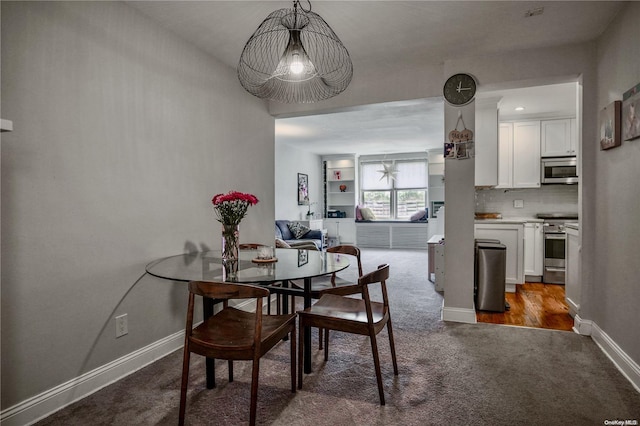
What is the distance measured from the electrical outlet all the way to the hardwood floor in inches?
116

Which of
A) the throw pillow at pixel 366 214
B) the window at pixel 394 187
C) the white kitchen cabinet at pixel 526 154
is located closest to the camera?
the white kitchen cabinet at pixel 526 154

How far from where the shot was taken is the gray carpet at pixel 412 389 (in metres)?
1.77

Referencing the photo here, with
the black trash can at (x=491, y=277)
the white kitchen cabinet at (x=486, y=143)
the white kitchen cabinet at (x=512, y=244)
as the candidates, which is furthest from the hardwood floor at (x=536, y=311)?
the white kitchen cabinet at (x=486, y=143)

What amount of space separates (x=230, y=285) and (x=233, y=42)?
210 centimetres

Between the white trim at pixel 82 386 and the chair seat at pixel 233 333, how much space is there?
0.79 metres

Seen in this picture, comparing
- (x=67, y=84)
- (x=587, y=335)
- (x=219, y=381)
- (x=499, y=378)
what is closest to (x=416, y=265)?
(x=587, y=335)

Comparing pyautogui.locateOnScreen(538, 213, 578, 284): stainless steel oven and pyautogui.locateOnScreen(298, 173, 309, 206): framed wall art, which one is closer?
pyautogui.locateOnScreen(538, 213, 578, 284): stainless steel oven

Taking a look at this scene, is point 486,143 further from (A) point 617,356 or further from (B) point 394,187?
(B) point 394,187

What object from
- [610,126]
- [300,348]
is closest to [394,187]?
[610,126]

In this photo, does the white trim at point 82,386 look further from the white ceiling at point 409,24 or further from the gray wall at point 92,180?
the white ceiling at point 409,24

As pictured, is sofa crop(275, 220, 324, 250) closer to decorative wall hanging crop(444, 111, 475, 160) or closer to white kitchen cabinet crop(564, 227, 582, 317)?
decorative wall hanging crop(444, 111, 475, 160)

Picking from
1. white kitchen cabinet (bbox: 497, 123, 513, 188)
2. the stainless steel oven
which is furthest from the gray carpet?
white kitchen cabinet (bbox: 497, 123, 513, 188)

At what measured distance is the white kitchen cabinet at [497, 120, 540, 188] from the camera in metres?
5.00

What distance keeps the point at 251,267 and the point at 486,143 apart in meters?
3.60
